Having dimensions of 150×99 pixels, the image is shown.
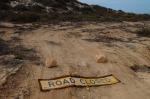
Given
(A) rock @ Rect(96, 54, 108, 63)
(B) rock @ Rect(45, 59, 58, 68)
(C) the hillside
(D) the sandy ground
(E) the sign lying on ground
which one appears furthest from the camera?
(C) the hillside

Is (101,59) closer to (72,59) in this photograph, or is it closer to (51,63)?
(72,59)

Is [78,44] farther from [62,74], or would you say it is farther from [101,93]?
[101,93]

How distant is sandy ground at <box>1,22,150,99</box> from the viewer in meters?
7.83

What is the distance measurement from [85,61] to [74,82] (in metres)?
2.00

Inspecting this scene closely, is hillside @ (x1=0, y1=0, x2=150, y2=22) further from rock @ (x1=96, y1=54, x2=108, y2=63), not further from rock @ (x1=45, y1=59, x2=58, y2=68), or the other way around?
rock @ (x1=45, y1=59, x2=58, y2=68)

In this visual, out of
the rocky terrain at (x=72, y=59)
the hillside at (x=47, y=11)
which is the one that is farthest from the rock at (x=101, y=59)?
the hillside at (x=47, y=11)

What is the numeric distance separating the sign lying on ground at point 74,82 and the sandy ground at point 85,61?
0.17 m

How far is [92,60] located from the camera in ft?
34.2

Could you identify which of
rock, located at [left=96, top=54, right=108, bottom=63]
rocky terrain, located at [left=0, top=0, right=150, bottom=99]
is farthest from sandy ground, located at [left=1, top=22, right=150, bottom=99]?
rock, located at [left=96, top=54, right=108, bottom=63]

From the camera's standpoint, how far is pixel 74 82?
836 centimetres

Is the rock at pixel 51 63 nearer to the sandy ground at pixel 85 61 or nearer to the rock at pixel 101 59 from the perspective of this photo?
the sandy ground at pixel 85 61

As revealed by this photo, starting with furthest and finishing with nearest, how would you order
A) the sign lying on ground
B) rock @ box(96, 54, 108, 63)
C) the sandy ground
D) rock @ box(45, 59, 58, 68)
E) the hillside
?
the hillside → rock @ box(96, 54, 108, 63) → rock @ box(45, 59, 58, 68) → the sign lying on ground → the sandy ground

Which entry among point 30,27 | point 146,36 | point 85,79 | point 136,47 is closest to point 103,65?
point 85,79

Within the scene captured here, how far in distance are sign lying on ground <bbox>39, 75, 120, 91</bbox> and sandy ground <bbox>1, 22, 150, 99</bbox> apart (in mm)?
174
